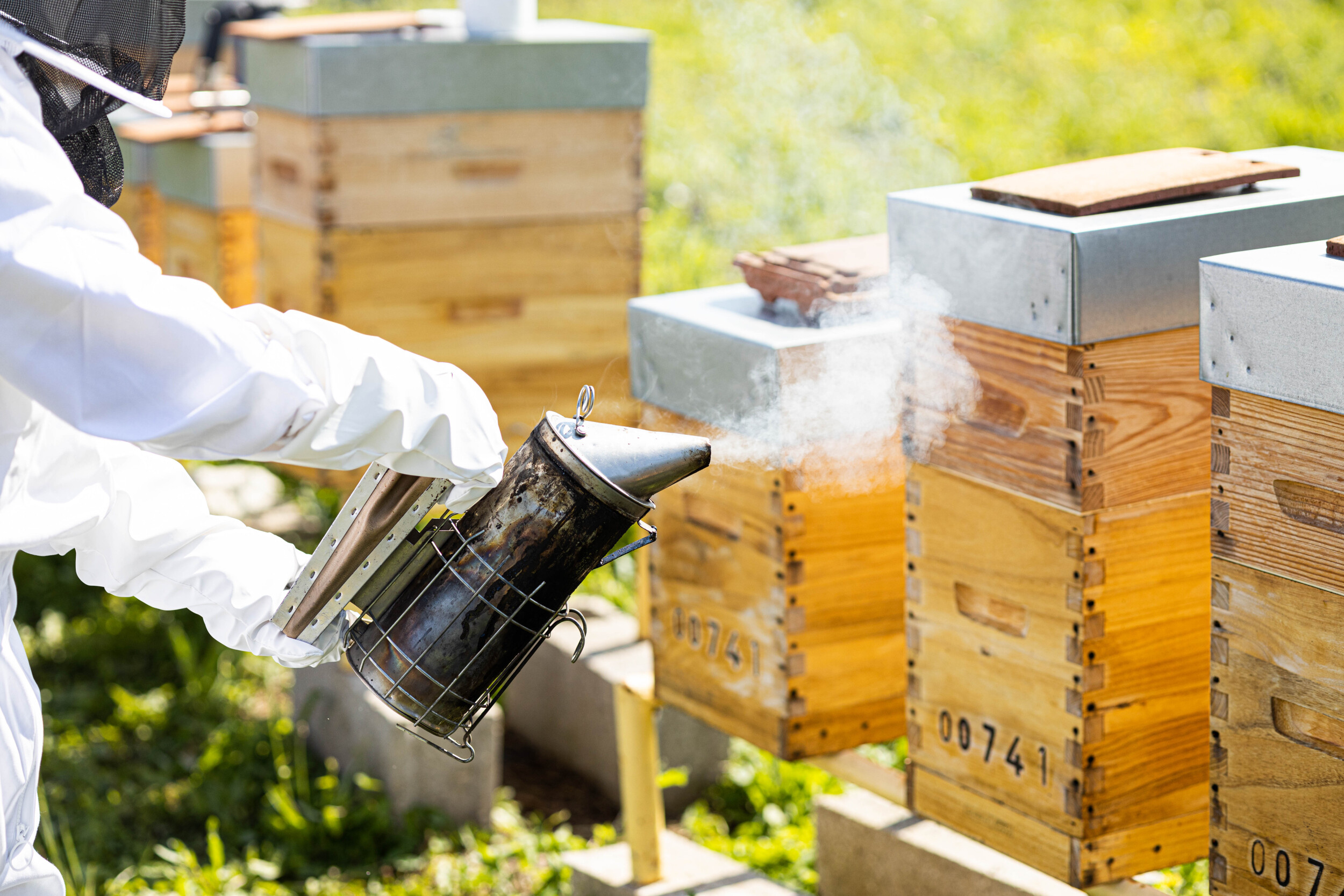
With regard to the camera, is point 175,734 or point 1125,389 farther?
point 175,734

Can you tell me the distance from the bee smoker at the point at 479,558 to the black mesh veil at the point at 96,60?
0.46 metres

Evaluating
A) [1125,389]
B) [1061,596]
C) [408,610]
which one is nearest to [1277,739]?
[1061,596]

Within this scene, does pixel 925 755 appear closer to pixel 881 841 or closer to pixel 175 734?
pixel 881 841

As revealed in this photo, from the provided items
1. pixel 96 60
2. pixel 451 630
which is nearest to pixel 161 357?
pixel 96 60

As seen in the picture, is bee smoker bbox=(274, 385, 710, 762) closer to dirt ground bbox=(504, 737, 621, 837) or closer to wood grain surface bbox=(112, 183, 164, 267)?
dirt ground bbox=(504, 737, 621, 837)

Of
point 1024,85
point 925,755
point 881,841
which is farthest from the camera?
point 1024,85

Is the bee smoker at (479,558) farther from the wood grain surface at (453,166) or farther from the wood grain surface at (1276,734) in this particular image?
the wood grain surface at (453,166)

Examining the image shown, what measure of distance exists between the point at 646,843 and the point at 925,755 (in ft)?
2.73

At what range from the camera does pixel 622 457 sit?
1550 millimetres

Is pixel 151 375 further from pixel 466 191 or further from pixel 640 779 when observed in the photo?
pixel 466 191

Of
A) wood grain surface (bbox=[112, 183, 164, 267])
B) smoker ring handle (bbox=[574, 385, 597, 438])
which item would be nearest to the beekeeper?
smoker ring handle (bbox=[574, 385, 597, 438])

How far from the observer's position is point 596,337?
11.3 ft

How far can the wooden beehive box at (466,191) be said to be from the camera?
3.12 metres

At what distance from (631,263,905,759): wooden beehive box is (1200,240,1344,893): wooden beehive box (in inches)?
24.2
